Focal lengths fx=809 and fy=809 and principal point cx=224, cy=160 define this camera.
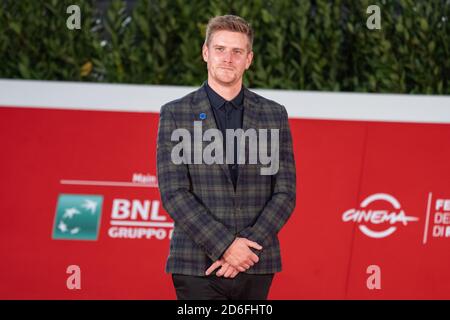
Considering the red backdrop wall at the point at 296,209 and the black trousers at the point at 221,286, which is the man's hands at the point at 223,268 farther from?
the red backdrop wall at the point at 296,209

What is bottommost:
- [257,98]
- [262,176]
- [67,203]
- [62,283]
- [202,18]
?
[62,283]

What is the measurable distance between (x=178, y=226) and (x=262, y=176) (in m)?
0.37

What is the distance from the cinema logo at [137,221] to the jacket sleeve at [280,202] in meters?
2.57

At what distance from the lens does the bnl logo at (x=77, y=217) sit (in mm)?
5551

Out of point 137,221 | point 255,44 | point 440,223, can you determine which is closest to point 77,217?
point 137,221

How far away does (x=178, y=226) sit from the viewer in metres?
3.03

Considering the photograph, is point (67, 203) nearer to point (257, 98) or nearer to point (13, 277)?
point (13, 277)

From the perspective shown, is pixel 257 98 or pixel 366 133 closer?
pixel 257 98

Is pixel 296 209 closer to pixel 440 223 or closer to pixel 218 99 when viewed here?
pixel 440 223

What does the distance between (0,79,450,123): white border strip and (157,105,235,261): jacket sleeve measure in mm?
2638

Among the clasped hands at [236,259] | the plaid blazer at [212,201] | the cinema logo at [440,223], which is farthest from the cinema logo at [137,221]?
the clasped hands at [236,259]

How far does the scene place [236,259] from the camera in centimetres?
292

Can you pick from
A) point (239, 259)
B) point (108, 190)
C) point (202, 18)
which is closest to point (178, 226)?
point (239, 259)

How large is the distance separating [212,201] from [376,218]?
282 cm
